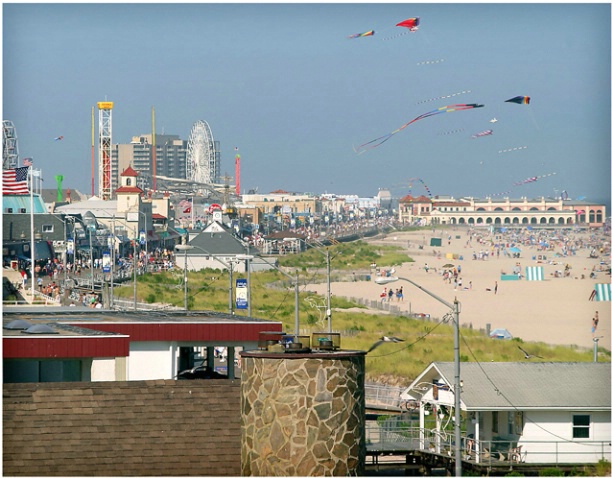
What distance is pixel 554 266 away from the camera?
135000 mm

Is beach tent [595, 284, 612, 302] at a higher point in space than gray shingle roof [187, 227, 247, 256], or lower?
lower

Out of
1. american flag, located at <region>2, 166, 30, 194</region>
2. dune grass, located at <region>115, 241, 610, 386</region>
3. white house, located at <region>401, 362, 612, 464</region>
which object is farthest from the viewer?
american flag, located at <region>2, 166, 30, 194</region>

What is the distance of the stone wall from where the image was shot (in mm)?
18156

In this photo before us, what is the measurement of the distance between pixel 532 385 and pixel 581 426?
4.71 ft

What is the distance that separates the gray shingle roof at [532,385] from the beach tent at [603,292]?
56812 mm

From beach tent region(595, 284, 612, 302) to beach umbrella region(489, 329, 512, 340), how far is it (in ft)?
70.4

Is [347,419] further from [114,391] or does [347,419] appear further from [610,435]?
[610,435]

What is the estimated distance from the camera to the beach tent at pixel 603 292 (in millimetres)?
88506

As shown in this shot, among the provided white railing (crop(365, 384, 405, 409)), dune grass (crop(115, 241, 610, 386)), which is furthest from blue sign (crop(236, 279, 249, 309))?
white railing (crop(365, 384, 405, 409))

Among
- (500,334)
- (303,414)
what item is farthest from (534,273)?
(303,414)

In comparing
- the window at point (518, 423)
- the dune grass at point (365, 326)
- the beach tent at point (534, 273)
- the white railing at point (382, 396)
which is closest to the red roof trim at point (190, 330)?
the window at point (518, 423)

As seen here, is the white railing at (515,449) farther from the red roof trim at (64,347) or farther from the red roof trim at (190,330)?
the red roof trim at (64,347)

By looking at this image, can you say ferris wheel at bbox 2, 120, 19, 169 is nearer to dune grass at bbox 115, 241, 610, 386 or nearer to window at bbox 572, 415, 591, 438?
dune grass at bbox 115, 241, 610, 386

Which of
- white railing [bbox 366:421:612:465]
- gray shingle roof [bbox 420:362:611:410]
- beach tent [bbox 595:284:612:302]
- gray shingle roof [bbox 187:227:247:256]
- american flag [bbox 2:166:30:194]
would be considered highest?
american flag [bbox 2:166:30:194]
